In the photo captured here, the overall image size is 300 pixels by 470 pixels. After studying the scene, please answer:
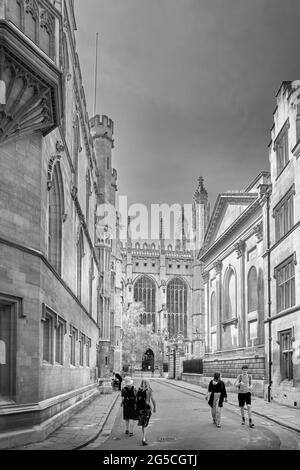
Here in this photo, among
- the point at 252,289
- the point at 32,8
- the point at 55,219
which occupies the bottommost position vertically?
the point at 252,289

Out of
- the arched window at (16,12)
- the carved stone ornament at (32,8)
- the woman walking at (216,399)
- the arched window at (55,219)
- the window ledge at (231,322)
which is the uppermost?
the carved stone ornament at (32,8)

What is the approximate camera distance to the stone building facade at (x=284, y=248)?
23875mm

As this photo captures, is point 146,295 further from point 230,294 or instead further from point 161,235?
point 230,294

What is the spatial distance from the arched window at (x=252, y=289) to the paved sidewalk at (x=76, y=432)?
2177 centimetres

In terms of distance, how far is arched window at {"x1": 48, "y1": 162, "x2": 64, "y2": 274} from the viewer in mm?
18594

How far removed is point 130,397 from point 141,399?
0.79 metres

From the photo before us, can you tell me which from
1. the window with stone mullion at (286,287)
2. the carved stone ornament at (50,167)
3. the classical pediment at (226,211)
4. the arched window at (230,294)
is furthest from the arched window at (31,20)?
the arched window at (230,294)

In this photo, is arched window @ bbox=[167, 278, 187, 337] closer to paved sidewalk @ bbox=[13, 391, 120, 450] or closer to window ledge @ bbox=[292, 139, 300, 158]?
window ledge @ bbox=[292, 139, 300, 158]

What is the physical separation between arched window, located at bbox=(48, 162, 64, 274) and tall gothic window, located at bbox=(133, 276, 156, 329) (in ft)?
281

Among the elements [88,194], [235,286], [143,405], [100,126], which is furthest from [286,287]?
[100,126]

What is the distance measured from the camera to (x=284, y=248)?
26078 millimetres

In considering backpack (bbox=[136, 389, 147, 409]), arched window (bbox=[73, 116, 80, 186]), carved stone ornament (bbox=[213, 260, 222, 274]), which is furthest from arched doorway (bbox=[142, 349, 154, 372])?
backpack (bbox=[136, 389, 147, 409])

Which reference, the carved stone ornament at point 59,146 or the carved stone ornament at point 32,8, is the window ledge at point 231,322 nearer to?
the carved stone ornament at point 59,146
